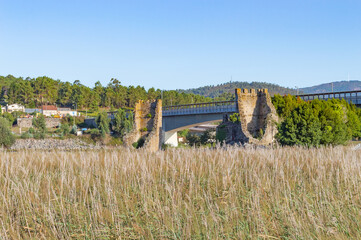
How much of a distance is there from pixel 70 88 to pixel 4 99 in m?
19.6

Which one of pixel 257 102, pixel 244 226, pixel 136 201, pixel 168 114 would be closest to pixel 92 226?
pixel 136 201

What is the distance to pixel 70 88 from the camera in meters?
119

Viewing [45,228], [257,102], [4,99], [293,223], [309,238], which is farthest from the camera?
[4,99]

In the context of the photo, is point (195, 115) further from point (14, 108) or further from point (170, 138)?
point (14, 108)

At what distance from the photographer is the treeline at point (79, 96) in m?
108

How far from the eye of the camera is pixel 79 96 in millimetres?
Answer: 107062

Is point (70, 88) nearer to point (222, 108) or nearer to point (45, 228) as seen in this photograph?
point (222, 108)

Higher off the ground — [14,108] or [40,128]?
[14,108]

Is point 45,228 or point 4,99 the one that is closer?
point 45,228

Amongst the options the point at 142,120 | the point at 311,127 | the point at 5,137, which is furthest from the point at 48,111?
the point at 311,127

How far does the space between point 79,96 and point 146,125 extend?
274 ft

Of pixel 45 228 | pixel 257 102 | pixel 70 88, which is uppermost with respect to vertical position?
pixel 70 88

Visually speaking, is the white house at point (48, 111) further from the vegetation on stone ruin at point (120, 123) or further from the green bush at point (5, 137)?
the green bush at point (5, 137)

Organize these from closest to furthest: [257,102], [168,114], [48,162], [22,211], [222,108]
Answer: [22,211], [48,162], [257,102], [222,108], [168,114]
